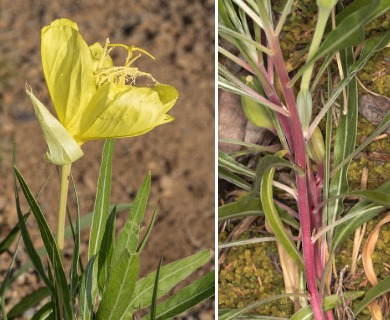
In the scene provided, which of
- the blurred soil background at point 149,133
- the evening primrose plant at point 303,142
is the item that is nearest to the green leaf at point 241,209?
the evening primrose plant at point 303,142

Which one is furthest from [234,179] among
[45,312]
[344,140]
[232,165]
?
[45,312]

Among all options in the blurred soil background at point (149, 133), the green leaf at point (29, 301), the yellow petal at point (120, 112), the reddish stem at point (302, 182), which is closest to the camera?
the yellow petal at point (120, 112)

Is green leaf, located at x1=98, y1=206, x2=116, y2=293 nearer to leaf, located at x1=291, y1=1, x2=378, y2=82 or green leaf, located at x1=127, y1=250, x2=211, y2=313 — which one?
green leaf, located at x1=127, y1=250, x2=211, y2=313

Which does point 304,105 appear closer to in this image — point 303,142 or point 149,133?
point 303,142

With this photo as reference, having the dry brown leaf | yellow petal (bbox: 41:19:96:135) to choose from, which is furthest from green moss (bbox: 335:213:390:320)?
yellow petal (bbox: 41:19:96:135)

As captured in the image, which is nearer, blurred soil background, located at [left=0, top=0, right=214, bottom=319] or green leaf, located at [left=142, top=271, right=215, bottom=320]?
green leaf, located at [left=142, top=271, right=215, bottom=320]

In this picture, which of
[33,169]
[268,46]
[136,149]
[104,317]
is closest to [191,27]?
[136,149]

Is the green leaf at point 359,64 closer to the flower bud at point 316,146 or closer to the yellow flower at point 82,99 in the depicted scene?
the flower bud at point 316,146
